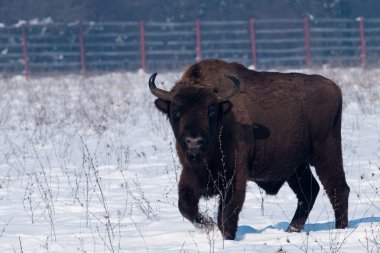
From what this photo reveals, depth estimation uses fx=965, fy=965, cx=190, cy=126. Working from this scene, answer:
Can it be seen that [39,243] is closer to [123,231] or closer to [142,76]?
[123,231]

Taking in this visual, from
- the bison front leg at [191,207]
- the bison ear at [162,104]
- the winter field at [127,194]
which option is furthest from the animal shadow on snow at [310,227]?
the bison ear at [162,104]

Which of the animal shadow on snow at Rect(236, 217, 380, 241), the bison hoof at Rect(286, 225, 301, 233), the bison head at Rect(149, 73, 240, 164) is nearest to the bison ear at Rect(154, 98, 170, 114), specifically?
the bison head at Rect(149, 73, 240, 164)

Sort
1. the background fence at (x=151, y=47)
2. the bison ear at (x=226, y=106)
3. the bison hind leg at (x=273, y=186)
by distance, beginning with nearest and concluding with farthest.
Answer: the bison ear at (x=226, y=106) < the bison hind leg at (x=273, y=186) < the background fence at (x=151, y=47)

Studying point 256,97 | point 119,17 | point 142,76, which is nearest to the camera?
point 256,97

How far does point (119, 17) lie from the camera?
1944 inches

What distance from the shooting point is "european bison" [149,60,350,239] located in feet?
25.2

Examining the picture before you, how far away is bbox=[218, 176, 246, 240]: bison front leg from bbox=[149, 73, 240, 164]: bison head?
14.7 inches

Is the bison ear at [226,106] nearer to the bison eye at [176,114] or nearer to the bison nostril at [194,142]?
the bison eye at [176,114]

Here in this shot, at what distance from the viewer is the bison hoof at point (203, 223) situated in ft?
25.1

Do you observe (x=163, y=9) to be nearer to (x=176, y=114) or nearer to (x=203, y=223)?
(x=176, y=114)

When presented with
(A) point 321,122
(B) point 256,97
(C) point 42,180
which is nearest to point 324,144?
(A) point 321,122

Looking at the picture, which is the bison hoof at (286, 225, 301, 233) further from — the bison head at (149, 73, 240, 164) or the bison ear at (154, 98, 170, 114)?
the bison ear at (154, 98, 170, 114)

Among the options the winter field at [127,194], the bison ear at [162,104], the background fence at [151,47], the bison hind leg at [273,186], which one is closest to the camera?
the winter field at [127,194]

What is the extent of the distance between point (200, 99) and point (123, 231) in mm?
1241
